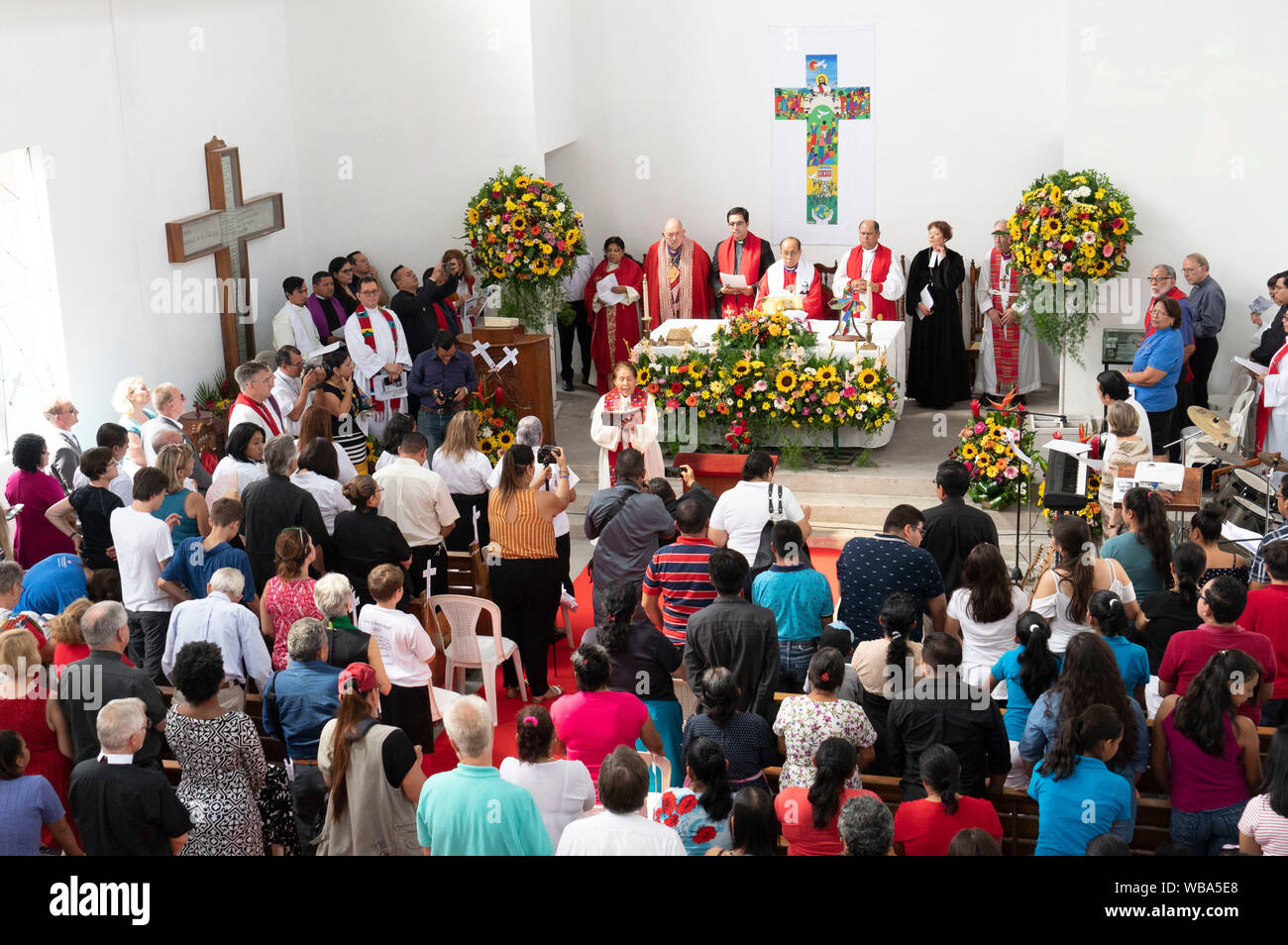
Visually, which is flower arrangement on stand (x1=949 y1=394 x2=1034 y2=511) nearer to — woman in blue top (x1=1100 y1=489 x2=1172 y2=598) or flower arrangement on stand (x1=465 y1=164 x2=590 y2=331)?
woman in blue top (x1=1100 y1=489 x2=1172 y2=598)

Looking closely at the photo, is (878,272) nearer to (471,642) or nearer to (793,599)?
(471,642)

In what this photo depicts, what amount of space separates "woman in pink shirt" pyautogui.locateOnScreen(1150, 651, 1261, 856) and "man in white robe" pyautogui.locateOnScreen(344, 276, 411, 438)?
23.1 feet

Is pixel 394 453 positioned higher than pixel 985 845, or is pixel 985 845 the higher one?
pixel 394 453

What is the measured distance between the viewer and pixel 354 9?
11852 mm

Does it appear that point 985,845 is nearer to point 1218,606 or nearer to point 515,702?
point 1218,606

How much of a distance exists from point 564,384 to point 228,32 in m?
4.43

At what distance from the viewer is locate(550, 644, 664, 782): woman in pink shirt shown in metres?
5.05

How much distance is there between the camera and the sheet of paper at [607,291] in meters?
12.6

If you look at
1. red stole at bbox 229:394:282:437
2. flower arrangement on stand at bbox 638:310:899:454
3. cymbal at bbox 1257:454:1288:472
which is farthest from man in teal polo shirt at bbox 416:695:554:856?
flower arrangement on stand at bbox 638:310:899:454

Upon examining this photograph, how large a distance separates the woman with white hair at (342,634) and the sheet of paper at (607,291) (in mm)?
7542

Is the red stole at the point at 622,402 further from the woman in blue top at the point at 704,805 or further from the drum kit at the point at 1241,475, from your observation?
the woman in blue top at the point at 704,805

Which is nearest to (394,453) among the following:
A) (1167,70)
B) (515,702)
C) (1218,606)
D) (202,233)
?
(515,702)

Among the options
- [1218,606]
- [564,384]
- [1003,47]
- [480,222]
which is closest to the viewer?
[1218,606]

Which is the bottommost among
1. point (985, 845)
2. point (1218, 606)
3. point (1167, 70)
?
point (985, 845)
